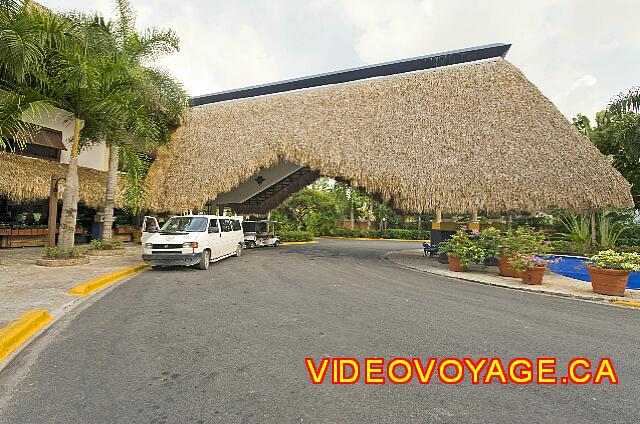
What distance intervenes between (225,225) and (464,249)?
9.18m

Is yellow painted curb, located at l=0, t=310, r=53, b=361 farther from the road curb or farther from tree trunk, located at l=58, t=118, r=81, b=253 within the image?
the road curb

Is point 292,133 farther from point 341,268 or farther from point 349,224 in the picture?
point 349,224

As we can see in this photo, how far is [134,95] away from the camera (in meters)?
13.4

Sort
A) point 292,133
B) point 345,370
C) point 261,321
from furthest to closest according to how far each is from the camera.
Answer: point 292,133
point 261,321
point 345,370

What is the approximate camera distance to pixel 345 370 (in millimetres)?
3846

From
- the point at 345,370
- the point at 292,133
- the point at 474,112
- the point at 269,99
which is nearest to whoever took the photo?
the point at 345,370

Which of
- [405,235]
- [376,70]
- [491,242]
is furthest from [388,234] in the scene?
[491,242]

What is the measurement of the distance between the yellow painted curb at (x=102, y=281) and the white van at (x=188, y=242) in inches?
23.6

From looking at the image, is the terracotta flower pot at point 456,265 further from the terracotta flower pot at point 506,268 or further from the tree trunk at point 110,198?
the tree trunk at point 110,198

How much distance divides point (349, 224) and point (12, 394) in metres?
42.8

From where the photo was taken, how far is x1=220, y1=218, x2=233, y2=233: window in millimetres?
13259

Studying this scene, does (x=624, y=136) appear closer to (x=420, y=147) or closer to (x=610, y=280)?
(x=420, y=147)

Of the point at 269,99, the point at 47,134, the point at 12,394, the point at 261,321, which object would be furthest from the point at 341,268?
the point at 47,134

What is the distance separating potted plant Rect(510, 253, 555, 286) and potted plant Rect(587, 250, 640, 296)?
1.22m
